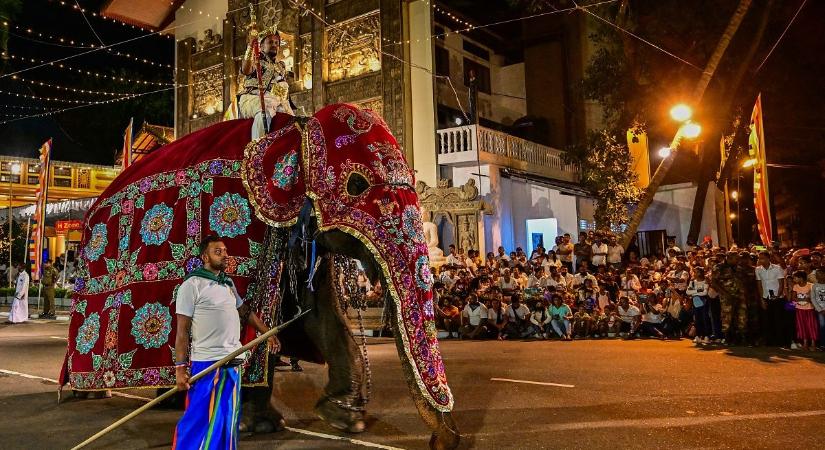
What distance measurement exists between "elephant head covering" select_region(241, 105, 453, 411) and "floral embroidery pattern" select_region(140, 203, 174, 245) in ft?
2.85

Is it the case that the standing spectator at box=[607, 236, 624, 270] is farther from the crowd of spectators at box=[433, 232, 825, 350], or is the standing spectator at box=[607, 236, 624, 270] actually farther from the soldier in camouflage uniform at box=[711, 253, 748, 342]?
the soldier in camouflage uniform at box=[711, 253, 748, 342]

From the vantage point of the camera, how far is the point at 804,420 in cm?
520

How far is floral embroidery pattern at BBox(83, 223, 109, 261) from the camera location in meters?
6.10

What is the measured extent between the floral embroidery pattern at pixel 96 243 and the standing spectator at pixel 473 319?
833 centimetres

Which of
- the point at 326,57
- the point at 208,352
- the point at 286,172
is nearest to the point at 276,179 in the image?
the point at 286,172

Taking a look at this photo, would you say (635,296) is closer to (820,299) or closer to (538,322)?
(538,322)

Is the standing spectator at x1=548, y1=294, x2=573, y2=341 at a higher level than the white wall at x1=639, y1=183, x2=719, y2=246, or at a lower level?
lower

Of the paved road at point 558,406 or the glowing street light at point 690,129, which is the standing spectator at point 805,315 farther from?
the glowing street light at point 690,129

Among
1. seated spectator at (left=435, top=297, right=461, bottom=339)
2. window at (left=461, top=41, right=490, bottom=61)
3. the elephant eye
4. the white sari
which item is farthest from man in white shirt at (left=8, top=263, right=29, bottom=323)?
the elephant eye

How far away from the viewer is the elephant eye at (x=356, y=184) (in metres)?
4.86

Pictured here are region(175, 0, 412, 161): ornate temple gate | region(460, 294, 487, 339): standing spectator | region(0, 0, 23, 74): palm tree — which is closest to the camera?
region(460, 294, 487, 339): standing spectator

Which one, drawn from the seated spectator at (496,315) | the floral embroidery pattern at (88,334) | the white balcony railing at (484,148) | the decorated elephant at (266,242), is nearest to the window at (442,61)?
the white balcony railing at (484,148)

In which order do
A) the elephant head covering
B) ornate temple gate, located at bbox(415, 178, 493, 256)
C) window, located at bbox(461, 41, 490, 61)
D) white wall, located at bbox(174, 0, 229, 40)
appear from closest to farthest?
the elephant head covering → ornate temple gate, located at bbox(415, 178, 493, 256) → window, located at bbox(461, 41, 490, 61) → white wall, located at bbox(174, 0, 229, 40)

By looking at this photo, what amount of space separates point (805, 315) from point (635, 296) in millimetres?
3257
